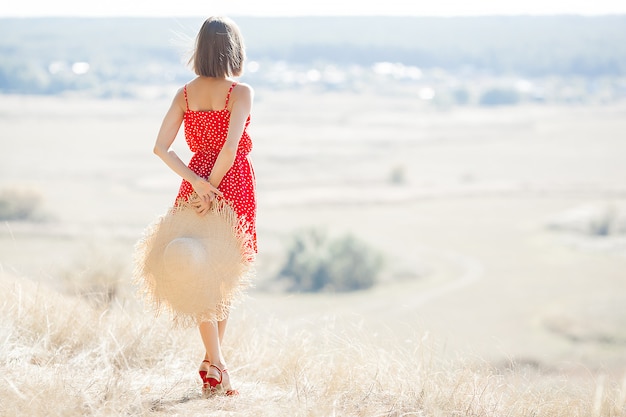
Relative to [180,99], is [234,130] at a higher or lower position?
lower

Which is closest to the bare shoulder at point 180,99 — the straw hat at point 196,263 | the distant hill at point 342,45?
the straw hat at point 196,263

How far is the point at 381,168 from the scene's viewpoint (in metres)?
79.7

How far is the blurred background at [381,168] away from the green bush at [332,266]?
0.36ft

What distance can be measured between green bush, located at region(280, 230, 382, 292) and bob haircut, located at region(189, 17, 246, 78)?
1344 inches

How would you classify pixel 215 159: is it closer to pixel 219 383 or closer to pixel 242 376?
pixel 219 383

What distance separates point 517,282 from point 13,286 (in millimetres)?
35362

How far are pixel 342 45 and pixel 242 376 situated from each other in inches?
4538

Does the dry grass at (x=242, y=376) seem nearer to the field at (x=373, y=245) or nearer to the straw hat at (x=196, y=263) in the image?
the field at (x=373, y=245)

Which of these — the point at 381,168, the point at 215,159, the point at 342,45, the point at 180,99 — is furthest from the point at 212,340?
the point at 342,45

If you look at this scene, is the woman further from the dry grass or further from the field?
the dry grass

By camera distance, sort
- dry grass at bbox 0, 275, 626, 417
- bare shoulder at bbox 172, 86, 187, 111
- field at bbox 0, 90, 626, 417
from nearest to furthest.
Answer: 1. dry grass at bbox 0, 275, 626, 417
2. bare shoulder at bbox 172, 86, 187, 111
3. field at bbox 0, 90, 626, 417

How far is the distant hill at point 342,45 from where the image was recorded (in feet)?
291

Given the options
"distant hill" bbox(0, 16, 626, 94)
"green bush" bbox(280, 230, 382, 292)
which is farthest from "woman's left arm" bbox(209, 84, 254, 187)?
"distant hill" bbox(0, 16, 626, 94)

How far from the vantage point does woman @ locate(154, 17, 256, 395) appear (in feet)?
11.4
